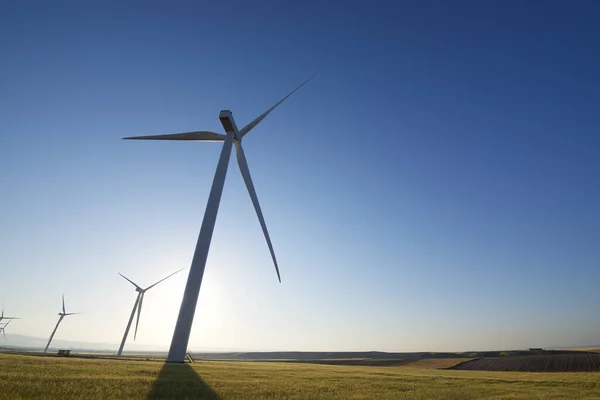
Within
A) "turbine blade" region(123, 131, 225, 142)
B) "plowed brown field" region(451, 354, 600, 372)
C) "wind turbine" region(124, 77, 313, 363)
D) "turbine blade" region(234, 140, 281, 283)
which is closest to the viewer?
"wind turbine" region(124, 77, 313, 363)

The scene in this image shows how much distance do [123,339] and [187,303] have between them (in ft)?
251

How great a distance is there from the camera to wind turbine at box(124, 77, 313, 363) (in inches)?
1199

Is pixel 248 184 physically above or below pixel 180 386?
above

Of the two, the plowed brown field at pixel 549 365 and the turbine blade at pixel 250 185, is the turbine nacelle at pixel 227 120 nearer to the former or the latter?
the turbine blade at pixel 250 185

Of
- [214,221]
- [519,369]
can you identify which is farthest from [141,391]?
[519,369]

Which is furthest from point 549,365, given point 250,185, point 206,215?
point 206,215

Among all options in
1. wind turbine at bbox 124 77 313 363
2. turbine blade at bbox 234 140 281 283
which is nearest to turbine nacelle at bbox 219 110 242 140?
wind turbine at bbox 124 77 313 363

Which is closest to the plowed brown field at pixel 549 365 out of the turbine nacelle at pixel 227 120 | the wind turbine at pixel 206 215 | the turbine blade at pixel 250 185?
the turbine blade at pixel 250 185

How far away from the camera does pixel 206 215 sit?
34.7 metres

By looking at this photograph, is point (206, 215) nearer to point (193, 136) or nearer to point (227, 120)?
point (227, 120)

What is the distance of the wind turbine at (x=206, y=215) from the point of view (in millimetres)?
30453

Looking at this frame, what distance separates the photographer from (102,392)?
50.2 ft

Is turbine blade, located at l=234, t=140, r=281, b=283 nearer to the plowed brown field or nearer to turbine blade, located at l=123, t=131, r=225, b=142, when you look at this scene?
turbine blade, located at l=123, t=131, r=225, b=142

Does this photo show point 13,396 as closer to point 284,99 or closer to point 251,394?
point 251,394
